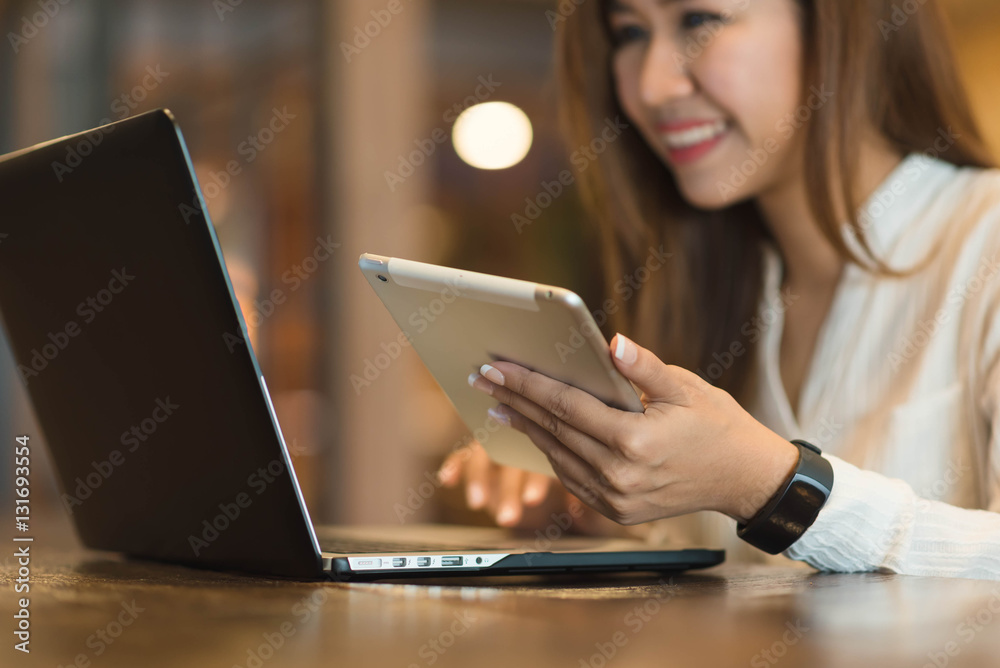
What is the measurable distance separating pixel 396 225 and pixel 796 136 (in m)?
1.88

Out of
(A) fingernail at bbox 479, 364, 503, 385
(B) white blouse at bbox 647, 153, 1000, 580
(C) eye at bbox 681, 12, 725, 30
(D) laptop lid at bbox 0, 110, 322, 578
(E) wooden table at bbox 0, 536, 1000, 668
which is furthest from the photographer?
(C) eye at bbox 681, 12, 725, 30

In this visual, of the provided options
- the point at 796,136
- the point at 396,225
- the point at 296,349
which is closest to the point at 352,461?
the point at 296,349

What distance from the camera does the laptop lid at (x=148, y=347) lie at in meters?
0.54

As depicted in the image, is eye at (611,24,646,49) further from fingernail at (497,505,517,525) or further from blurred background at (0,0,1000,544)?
blurred background at (0,0,1000,544)

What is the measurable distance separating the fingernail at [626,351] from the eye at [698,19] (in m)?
0.81

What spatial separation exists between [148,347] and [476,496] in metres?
0.81

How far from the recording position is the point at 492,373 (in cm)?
66

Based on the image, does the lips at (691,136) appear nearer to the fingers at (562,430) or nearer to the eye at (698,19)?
the eye at (698,19)

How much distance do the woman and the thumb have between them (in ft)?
0.64

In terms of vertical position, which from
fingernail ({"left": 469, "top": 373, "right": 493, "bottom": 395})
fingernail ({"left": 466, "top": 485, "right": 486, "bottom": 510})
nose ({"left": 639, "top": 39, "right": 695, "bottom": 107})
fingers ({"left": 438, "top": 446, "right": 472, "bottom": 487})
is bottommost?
fingernail ({"left": 466, "top": 485, "right": 486, "bottom": 510})

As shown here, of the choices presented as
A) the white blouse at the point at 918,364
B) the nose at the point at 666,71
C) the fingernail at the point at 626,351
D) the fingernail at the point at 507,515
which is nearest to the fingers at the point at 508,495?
the fingernail at the point at 507,515

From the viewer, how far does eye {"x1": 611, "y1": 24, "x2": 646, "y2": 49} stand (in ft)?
4.48

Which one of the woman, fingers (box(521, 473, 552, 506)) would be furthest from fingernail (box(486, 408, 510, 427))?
fingers (box(521, 473, 552, 506))

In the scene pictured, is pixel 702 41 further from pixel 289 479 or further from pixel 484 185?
pixel 484 185
